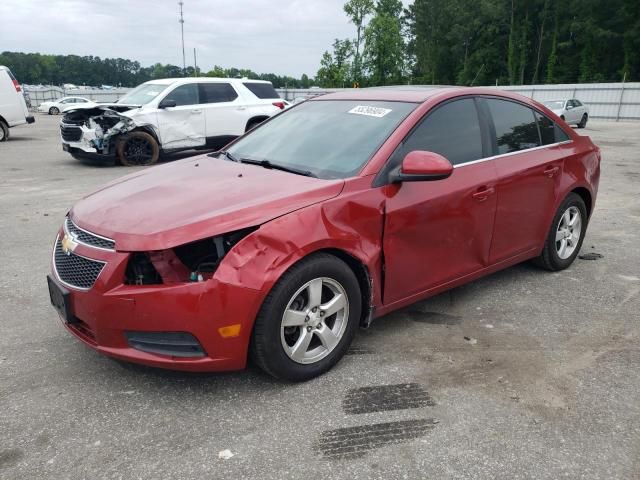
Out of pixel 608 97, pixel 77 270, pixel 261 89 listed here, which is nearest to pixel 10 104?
pixel 261 89

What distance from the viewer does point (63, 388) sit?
2988 mm

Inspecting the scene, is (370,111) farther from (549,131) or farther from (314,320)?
(549,131)

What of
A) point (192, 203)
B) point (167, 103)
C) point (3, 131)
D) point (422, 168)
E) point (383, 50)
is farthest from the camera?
point (383, 50)

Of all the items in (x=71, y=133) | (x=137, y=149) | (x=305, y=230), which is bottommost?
(x=137, y=149)

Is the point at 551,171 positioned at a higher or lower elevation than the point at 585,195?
higher

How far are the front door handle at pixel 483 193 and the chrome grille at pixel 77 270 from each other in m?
2.45

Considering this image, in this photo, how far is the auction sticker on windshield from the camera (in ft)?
12.0

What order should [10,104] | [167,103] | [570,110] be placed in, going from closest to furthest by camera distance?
1. [167,103]
2. [10,104]
3. [570,110]

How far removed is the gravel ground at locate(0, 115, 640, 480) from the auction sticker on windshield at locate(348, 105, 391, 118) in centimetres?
145

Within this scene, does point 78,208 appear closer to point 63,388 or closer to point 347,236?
point 63,388

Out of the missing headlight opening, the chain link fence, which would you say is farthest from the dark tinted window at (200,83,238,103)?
the chain link fence

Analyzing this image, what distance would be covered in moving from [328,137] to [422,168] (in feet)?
2.61

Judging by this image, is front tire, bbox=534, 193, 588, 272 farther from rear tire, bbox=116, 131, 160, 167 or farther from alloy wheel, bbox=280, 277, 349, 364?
rear tire, bbox=116, 131, 160, 167

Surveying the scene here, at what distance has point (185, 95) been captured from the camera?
11.7 meters
